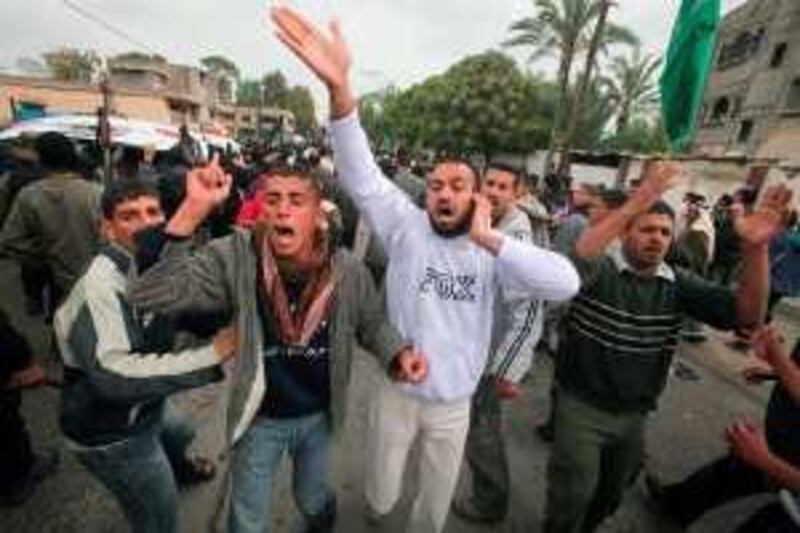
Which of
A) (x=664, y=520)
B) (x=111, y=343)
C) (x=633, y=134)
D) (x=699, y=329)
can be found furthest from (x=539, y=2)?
(x=633, y=134)

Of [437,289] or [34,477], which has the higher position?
[437,289]

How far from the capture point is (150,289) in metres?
2.15

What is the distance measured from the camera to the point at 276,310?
2.47 metres

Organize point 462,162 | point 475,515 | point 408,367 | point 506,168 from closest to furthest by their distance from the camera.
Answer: point 408,367 → point 462,162 → point 475,515 → point 506,168

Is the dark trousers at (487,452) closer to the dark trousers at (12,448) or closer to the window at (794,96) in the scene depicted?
the dark trousers at (12,448)

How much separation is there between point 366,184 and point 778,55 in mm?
32677

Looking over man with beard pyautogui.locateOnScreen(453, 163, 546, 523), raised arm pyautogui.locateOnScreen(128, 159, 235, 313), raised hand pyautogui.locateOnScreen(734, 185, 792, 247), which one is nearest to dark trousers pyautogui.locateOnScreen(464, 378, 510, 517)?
man with beard pyautogui.locateOnScreen(453, 163, 546, 523)

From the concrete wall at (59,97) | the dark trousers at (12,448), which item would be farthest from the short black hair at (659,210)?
the concrete wall at (59,97)

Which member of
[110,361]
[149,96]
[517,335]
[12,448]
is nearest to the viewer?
[110,361]

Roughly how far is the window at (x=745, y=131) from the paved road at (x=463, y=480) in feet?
87.1

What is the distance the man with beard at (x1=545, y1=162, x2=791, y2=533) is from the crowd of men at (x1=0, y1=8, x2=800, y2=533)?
11 millimetres

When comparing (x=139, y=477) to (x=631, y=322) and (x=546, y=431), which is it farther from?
(x=546, y=431)

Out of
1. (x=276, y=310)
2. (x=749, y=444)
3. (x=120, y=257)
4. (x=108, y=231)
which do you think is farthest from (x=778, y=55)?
(x=120, y=257)

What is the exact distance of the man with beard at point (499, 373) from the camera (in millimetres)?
3260
